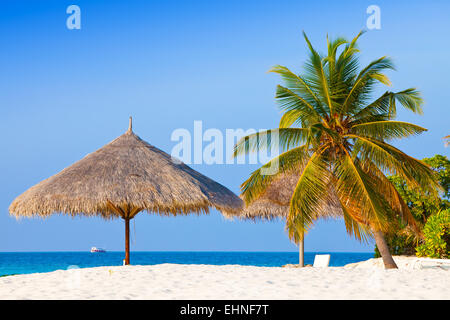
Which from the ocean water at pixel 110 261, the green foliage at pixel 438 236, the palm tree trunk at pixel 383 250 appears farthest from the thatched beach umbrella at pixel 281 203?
the ocean water at pixel 110 261

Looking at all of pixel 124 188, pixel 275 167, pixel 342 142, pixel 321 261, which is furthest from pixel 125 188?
pixel 321 261

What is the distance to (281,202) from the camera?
1323 cm

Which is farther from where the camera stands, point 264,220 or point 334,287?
point 264,220

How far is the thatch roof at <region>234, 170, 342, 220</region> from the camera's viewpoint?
13.1m

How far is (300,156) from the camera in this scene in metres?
9.33

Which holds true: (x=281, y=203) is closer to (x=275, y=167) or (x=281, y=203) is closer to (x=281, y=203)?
(x=281, y=203)

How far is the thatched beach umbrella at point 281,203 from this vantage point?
513 inches

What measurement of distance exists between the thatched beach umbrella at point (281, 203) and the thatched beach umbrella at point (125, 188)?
353 centimetres

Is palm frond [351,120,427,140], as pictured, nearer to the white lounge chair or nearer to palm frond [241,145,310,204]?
palm frond [241,145,310,204]

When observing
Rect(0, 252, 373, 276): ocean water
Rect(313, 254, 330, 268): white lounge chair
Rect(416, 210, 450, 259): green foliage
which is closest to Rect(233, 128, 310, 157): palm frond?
Rect(313, 254, 330, 268): white lounge chair

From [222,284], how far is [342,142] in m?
3.82
